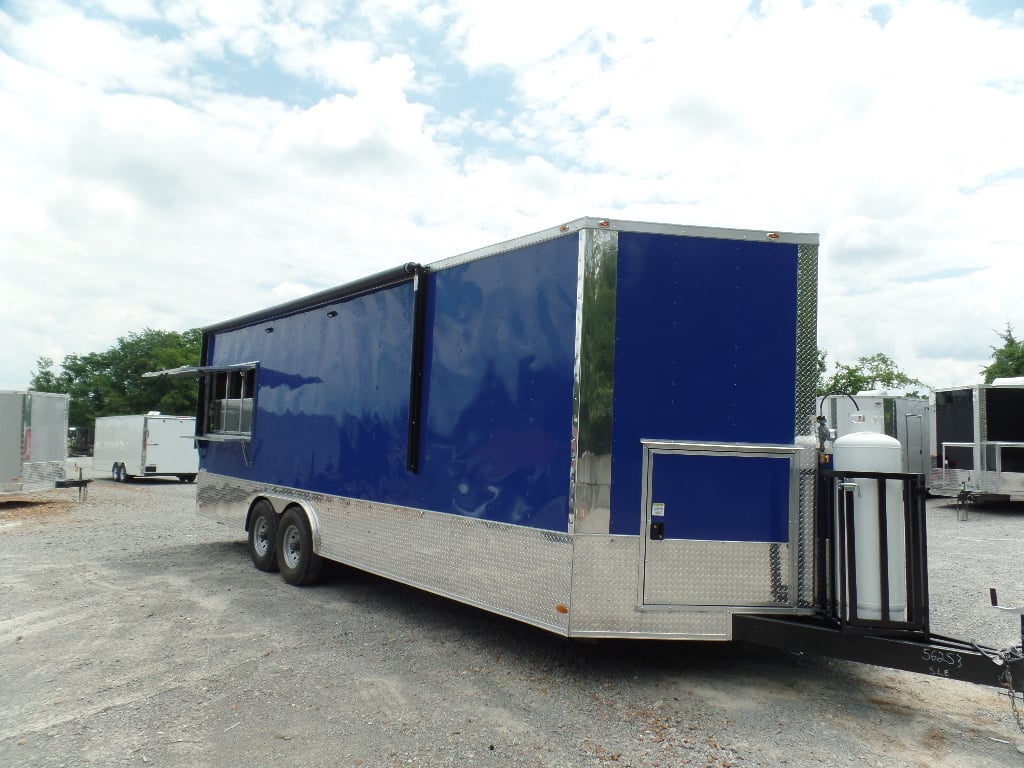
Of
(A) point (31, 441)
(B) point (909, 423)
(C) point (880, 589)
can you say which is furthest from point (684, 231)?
(B) point (909, 423)

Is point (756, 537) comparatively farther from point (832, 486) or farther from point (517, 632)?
point (517, 632)

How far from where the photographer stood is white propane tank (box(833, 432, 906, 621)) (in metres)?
4.27

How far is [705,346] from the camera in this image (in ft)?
15.7

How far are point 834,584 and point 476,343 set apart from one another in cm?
302

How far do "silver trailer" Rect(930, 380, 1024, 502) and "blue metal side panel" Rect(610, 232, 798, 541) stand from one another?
43.9 ft

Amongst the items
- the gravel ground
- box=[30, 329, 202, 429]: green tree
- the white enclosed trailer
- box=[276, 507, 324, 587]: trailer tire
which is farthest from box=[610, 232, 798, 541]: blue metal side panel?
box=[30, 329, 202, 429]: green tree

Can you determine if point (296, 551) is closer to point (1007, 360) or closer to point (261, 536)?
point (261, 536)

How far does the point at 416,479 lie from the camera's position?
6016 millimetres

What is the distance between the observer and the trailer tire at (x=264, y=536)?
Result: 8.16 m

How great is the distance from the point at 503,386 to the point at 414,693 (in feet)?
7.10

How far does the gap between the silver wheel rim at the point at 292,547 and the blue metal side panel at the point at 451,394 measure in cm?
54

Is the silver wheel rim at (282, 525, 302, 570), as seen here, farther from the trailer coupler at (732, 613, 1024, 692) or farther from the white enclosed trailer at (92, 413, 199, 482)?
the white enclosed trailer at (92, 413, 199, 482)

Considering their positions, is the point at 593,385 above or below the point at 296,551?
above

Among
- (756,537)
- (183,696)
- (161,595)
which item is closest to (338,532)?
(161,595)
